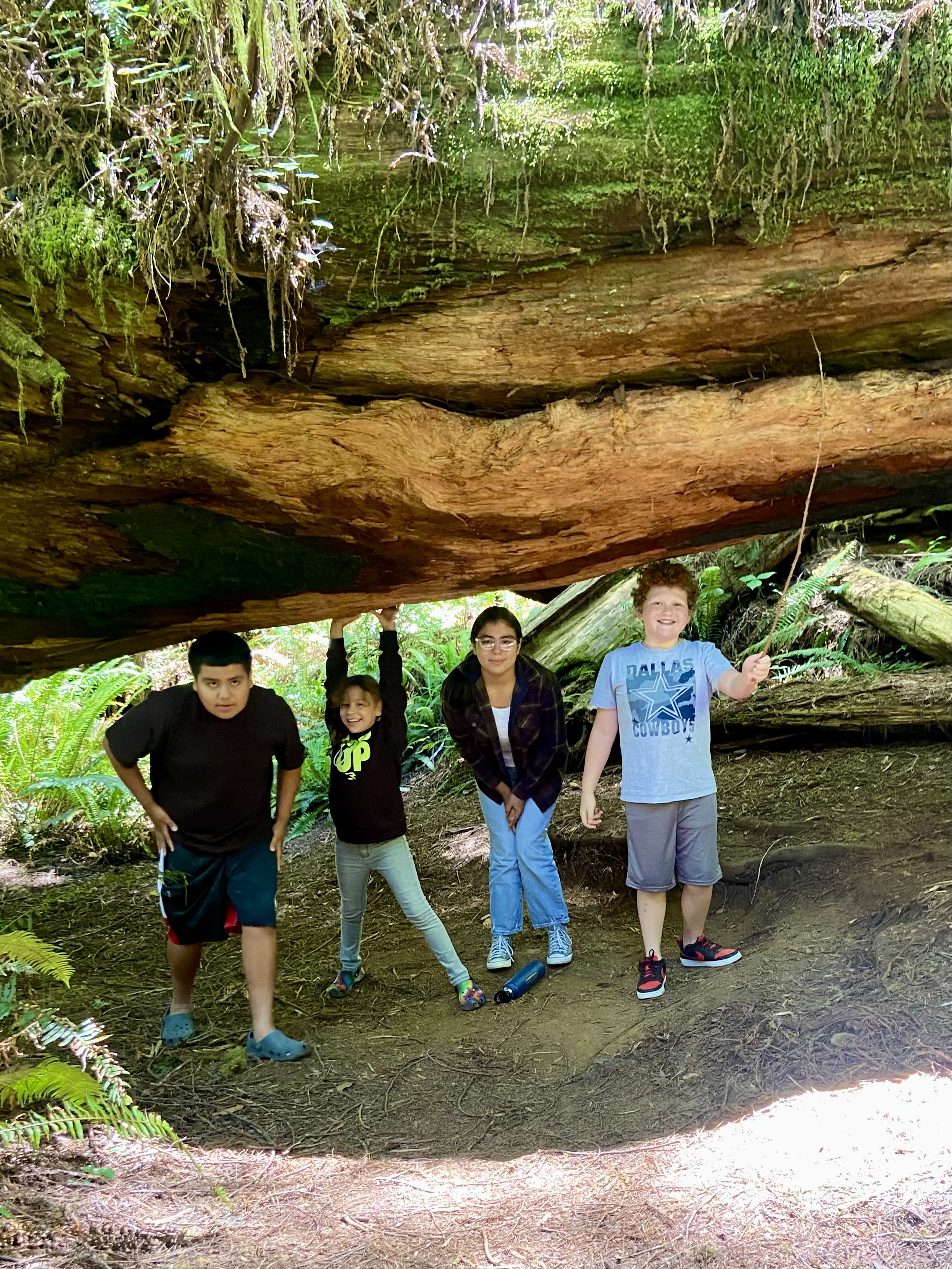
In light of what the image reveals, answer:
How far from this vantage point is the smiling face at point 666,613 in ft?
14.8

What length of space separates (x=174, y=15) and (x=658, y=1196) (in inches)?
157

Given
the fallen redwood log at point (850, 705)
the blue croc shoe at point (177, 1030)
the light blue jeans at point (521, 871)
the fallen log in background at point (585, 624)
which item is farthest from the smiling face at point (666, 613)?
the fallen log in background at point (585, 624)

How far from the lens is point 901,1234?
252 centimetres

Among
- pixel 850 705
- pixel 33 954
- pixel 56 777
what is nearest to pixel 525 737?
pixel 33 954

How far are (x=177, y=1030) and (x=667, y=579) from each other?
3.11 m

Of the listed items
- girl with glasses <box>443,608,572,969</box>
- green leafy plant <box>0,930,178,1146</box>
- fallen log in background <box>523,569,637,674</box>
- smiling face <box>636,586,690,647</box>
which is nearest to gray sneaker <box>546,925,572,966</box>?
girl with glasses <box>443,608,572,969</box>

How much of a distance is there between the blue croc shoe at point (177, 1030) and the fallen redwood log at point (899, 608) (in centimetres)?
565

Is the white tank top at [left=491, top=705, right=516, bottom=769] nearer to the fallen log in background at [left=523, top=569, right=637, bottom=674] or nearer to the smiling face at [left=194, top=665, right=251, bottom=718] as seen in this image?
the smiling face at [left=194, top=665, right=251, bottom=718]

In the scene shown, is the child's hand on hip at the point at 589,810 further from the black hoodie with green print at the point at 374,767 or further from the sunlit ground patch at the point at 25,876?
the sunlit ground patch at the point at 25,876

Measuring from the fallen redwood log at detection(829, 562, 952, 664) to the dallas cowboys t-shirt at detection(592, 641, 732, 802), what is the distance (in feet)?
11.1

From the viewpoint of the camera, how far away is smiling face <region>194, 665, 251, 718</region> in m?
4.31

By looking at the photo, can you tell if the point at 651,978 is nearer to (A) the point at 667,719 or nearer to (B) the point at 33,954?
(A) the point at 667,719

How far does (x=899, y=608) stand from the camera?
291 inches

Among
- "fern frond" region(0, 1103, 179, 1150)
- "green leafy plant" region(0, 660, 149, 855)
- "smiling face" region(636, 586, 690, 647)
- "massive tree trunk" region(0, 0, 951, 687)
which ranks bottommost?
"green leafy plant" region(0, 660, 149, 855)
